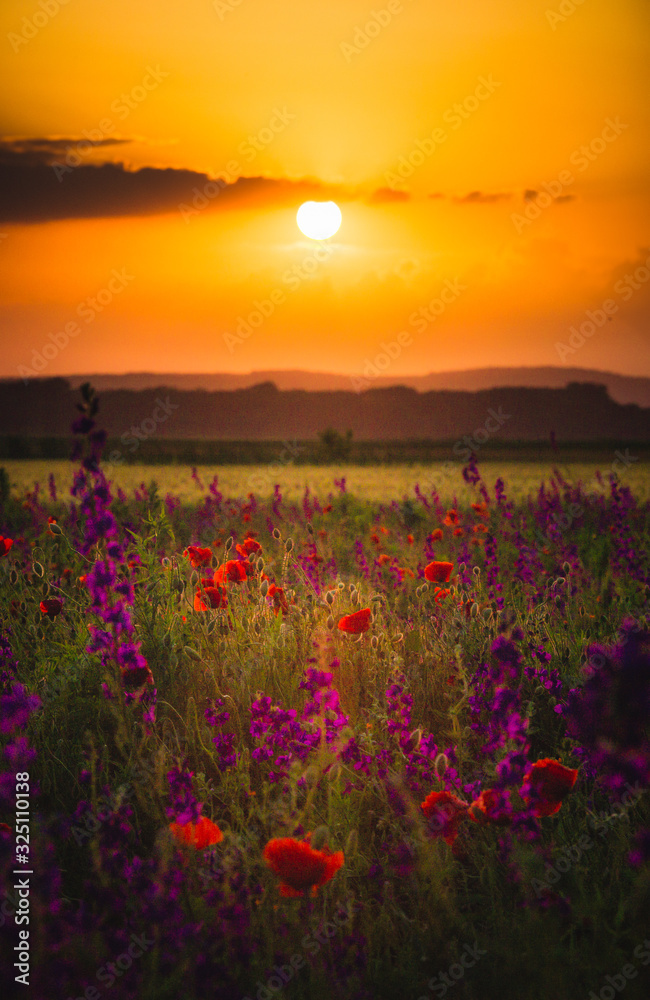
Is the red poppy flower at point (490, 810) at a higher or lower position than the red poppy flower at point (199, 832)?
higher

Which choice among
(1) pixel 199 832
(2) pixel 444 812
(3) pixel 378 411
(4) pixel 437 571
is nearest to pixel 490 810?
(2) pixel 444 812

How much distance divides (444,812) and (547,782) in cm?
26

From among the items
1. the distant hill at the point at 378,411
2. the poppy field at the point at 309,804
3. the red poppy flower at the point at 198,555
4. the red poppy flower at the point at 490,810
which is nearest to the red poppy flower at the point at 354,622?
the poppy field at the point at 309,804

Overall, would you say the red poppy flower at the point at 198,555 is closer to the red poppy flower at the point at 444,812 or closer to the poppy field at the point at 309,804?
the poppy field at the point at 309,804

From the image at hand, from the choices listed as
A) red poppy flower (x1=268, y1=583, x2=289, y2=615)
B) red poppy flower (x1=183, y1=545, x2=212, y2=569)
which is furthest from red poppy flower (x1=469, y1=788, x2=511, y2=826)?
red poppy flower (x1=183, y1=545, x2=212, y2=569)

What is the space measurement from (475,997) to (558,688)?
3.79ft

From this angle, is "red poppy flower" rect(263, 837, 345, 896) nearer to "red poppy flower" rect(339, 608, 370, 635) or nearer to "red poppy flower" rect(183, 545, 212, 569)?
"red poppy flower" rect(339, 608, 370, 635)

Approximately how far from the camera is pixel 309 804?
5.33 feet

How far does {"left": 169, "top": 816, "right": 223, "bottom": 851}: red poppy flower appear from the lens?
1511 millimetres

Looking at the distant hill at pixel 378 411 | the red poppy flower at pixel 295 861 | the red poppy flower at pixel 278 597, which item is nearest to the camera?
the red poppy flower at pixel 295 861

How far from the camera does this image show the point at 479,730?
2.38 m

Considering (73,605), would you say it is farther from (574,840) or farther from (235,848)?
(574,840)

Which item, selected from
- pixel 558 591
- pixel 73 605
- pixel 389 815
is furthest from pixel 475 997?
pixel 73 605

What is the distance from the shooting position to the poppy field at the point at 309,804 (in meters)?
1.34
